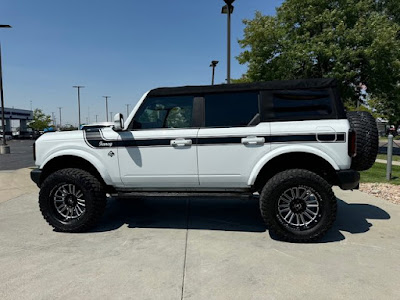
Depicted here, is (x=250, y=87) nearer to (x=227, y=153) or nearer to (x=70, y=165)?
(x=227, y=153)

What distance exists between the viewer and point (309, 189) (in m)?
3.46

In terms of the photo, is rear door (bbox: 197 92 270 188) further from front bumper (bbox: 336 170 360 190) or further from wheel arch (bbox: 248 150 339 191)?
front bumper (bbox: 336 170 360 190)

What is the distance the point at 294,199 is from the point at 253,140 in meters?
0.90

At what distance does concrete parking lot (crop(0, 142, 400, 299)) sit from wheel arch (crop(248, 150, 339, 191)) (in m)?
0.74

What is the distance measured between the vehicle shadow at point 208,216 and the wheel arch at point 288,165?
14.6 inches

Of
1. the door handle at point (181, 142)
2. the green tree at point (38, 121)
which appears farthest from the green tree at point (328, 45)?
the green tree at point (38, 121)

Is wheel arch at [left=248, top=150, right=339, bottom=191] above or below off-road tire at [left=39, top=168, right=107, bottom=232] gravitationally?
above

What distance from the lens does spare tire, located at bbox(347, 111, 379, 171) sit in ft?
11.5

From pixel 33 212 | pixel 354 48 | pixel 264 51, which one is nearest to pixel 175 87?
pixel 33 212

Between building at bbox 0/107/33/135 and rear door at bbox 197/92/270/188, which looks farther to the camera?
building at bbox 0/107/33/135

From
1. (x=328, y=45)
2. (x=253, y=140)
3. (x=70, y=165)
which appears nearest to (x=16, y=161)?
(x=70, y=165)

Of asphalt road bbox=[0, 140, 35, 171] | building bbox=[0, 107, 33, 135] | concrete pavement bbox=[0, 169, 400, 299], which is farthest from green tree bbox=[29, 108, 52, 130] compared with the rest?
concrete pavement bbox=[0, 169, 400, 299]

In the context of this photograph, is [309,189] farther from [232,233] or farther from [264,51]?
[264,51]

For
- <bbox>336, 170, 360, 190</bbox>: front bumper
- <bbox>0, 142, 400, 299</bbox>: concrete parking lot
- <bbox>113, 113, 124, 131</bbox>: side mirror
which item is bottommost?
<bbox>0, 142, 400, 299</bbox>: concrete parking lot
